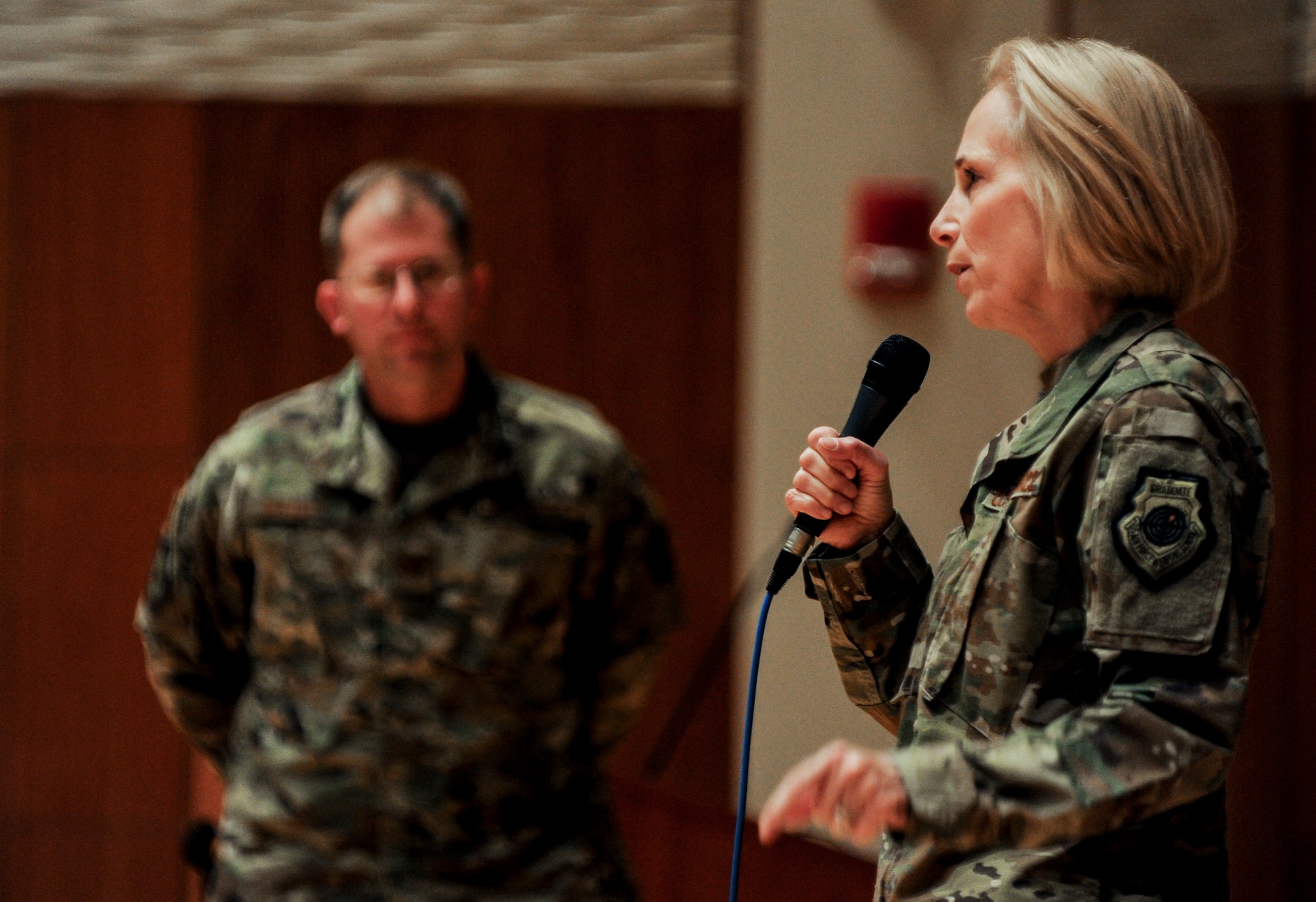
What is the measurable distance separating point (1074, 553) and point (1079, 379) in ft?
0.48

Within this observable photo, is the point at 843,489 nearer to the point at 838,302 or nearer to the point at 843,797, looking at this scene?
the point at 843,797

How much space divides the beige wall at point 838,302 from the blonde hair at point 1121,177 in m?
2.08

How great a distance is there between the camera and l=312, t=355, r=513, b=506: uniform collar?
2148mm

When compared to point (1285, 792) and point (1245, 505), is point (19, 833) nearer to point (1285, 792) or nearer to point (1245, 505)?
point (1285, 792)

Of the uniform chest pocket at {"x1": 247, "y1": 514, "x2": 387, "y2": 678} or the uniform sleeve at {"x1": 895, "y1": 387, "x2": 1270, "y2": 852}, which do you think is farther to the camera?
the uniform chest pocket at {"x1": 247, "y1": 514, "x2": 387, "y2": 678}

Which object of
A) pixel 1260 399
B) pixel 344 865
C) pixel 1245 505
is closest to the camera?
pixel 1245 505

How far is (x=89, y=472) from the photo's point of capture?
4.09 m

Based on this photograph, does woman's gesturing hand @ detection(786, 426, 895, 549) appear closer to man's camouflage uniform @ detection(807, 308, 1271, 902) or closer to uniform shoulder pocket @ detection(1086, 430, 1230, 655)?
man's camouflage uniform @ detection(807, 308, 1271, 902)

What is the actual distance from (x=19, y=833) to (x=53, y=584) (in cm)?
71

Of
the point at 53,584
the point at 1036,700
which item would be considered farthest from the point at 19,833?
the point at 1036,700

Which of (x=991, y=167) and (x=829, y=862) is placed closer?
(x=991, y=167)

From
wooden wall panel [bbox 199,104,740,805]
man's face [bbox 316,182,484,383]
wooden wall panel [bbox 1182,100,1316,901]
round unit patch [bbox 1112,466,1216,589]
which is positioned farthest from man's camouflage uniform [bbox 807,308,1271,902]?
wooden wall panel [bbox 199,104,740,805]

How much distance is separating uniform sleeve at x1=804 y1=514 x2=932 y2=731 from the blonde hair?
11.8 inches

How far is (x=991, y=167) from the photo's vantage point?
1.18 metres
